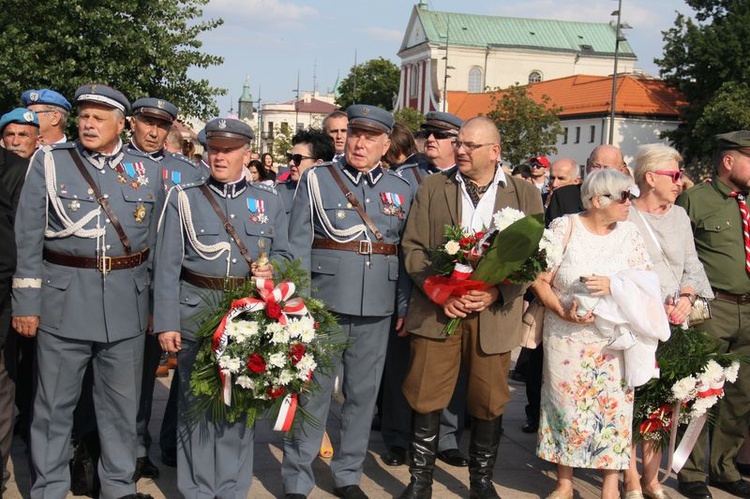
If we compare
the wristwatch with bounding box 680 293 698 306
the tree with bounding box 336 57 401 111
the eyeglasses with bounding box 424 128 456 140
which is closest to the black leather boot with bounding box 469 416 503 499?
the wristwatch with bounding box 680 293 698 306

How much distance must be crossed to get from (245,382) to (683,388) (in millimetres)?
2681

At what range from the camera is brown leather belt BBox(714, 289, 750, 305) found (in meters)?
6.49

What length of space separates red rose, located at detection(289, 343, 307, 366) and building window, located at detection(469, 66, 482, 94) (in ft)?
323

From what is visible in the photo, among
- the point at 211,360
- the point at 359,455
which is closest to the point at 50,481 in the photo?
the point at 211,360

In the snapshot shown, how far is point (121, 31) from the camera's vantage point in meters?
17.6

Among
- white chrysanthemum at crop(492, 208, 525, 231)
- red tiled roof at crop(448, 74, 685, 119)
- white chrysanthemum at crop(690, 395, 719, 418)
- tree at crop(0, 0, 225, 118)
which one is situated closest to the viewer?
white chrysanthemum at crop(492, 208, 525, 231)

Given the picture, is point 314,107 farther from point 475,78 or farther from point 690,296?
point 690,296

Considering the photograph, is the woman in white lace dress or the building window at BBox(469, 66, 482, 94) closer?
the woman in white lace dress

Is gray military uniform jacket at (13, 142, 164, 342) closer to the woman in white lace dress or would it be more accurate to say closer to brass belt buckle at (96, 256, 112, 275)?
brass belt buckle at (96, 256, 112, 275)

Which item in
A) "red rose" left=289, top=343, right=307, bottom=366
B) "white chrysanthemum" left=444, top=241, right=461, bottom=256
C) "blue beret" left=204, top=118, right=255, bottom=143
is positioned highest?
"blue beret" left=204, top=118, right=255, bottom=143

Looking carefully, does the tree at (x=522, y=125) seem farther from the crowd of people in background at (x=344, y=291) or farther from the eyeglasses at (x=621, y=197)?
the eyeglasses at (x=621, y=197)

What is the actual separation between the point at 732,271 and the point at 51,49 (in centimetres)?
1430

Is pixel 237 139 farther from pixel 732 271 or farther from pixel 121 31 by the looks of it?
pixel 121 31

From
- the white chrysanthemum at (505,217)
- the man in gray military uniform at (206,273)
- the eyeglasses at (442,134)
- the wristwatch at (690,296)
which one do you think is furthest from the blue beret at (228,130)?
the wristwatch at (690,296)
